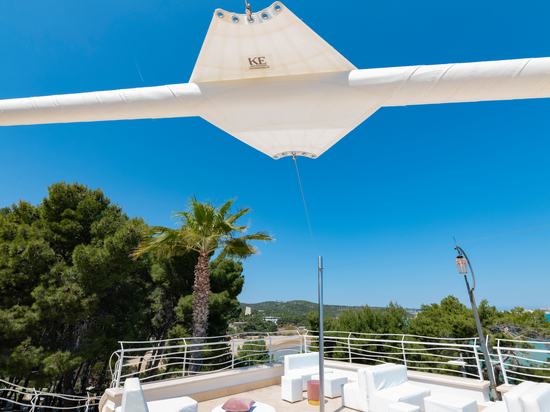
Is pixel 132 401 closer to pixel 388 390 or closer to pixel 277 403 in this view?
pixel 277 403

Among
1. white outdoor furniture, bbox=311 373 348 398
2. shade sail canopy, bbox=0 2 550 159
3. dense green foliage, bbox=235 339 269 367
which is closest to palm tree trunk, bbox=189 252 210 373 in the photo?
dense green foliage, bbox=235 339 269 367

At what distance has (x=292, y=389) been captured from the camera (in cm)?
502

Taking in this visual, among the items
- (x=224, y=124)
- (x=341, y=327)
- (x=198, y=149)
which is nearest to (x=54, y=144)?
(x=198, y=149)

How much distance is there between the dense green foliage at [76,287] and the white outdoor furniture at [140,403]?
574 cm

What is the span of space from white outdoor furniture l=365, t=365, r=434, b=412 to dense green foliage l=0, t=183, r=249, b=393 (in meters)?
7.17

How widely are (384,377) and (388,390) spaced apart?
17cm

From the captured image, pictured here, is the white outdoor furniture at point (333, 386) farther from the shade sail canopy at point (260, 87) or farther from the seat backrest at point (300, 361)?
the shade sail canopy at point (260, 87)

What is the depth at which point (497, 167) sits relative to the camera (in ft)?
70.0

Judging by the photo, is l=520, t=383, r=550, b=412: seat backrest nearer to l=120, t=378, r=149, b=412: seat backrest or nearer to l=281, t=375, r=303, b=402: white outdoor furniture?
l=281, t=375, r=303, b=402: white outdoor furniture

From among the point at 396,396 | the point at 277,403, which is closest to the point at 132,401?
the point at 277,403

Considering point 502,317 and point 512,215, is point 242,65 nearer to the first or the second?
point 502,317

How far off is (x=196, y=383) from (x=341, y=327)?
11.1 meters

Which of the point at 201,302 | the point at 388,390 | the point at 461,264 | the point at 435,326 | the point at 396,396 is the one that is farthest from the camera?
the point at 435,326

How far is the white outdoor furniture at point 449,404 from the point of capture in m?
3.44
